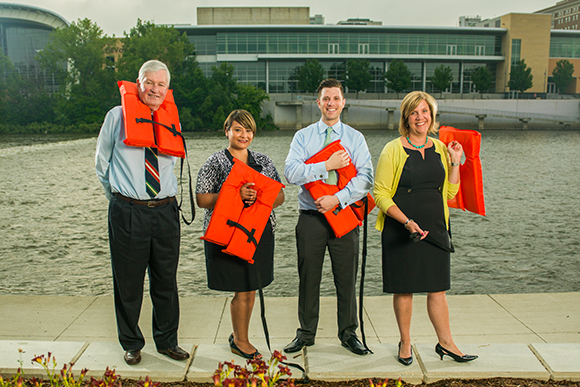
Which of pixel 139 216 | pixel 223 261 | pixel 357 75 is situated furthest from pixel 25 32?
pixel 223 261

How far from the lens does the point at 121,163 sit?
151 inches

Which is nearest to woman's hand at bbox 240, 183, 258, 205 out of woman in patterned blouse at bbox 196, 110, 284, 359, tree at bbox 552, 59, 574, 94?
woman in patterned blouse at bbox 196, 110, 284, 359

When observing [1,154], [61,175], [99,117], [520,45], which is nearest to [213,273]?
[61,175]

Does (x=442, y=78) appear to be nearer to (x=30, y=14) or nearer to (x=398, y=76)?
(x=398, y=76)

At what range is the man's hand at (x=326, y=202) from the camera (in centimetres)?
394

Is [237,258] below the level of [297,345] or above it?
above

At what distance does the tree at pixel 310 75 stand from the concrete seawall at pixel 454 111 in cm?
159

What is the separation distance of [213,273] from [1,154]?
34992 millimetres

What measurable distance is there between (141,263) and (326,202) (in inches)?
59.5

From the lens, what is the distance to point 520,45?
86250 mm

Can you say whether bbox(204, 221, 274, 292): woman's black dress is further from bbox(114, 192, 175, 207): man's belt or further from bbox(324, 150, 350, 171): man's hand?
bbox(324, 150, 350, 171): man's hand

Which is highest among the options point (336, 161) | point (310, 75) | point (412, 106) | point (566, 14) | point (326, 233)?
point (566, 14)

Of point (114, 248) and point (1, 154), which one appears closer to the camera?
point (114, 248)

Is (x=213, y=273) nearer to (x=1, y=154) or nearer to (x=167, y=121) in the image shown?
(x=167, y=121)
